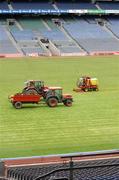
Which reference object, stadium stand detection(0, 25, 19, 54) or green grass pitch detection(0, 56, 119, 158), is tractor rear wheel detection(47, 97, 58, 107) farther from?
stadium stand detection(0, 25, 19, 54)

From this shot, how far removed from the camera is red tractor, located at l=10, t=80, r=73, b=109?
22334 mm

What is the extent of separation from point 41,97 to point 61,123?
13.1ft

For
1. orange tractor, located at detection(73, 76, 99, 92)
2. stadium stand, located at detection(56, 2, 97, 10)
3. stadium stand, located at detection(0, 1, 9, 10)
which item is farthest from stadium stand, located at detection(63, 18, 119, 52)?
orange tractor, located at detection(73, 76, 99, 92)

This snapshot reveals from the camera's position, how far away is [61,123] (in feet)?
63.9

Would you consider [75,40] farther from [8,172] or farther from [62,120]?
[8,172]

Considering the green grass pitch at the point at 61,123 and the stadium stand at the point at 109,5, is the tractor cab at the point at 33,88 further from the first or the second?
the stadium stand at the point at 109,5

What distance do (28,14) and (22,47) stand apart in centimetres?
1344

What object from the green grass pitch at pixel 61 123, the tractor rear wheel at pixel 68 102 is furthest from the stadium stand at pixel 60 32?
the tractor rear wheel at pixel 68 102

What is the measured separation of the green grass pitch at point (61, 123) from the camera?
16312mm

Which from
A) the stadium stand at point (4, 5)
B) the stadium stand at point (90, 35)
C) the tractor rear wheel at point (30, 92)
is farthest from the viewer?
the stadium stand at point (4, 5)

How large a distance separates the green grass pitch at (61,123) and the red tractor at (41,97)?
0.29m

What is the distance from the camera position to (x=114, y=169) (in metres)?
8.91

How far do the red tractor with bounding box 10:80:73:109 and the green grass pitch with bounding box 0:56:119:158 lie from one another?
289mm

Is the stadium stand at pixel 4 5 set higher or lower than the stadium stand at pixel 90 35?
higher
